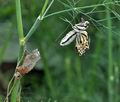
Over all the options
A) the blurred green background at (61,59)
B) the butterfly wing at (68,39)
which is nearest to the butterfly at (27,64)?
the butterfly wing at (68,39)

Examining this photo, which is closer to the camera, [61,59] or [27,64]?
[27,64]

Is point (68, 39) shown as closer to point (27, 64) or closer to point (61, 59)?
point (27, 64)

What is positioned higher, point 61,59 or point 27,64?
point 61,59

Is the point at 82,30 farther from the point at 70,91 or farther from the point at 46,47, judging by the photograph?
the point at 46,47

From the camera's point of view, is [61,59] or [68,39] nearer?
[68,39]

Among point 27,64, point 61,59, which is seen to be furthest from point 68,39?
point 61,59

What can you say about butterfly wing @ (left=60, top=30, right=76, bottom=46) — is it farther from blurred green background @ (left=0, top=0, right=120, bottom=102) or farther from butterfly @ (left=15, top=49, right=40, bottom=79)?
blurred green background @ (left=0, top=0, right=120, bottom=102)

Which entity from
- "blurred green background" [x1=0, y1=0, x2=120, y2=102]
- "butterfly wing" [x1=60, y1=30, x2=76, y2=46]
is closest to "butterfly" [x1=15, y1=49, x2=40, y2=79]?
"butterfly wing" [x1=60, y1=30, x2=76, y2=46]

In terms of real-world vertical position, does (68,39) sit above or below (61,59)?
below

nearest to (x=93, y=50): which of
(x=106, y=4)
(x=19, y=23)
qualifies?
(x=106, y=4)

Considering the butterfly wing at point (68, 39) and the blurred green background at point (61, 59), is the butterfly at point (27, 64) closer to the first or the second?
the butterfly wing at point (68, 39)

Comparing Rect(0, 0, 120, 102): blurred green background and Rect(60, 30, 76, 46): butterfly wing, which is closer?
Rect(60, 30, 76, 46): butterfly wing

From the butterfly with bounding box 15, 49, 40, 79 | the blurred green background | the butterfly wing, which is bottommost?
the butterfly with bounding box 15, 49, 40, 79

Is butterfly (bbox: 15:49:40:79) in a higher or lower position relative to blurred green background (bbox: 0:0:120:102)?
lower
